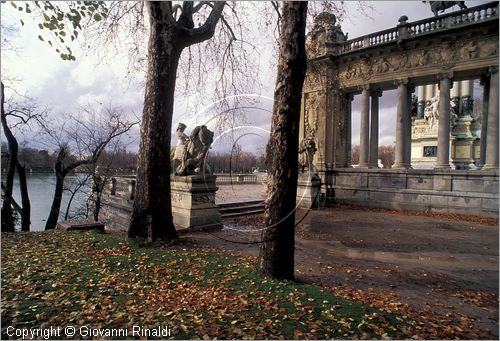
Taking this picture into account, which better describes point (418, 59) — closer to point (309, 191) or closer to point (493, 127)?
point (493, 127)

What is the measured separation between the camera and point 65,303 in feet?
13.3

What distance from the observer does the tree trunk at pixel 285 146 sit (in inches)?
192

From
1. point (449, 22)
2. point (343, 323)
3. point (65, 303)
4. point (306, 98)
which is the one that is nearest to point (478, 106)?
point (449, 22)

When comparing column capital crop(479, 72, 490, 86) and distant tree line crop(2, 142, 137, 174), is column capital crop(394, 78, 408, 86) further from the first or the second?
distant tree line crop(2, 142, 137, 174)

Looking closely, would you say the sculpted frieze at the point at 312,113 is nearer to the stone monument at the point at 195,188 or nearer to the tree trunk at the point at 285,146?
the stone monument at the point at 195,188

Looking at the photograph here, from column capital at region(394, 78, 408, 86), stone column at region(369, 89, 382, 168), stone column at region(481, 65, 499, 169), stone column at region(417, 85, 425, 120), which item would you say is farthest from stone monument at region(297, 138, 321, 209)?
stone column at region(417, 85, 425, 120)

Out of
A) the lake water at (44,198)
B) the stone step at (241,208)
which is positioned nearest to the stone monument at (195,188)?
the stone step at (241,208)

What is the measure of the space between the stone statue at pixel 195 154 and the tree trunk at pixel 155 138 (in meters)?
2.82

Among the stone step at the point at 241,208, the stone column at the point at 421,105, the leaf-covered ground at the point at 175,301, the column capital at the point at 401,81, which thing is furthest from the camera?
the stone column at the point at 421,105

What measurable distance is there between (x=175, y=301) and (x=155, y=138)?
4884 mm

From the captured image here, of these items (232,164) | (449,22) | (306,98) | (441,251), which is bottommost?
(441,251)

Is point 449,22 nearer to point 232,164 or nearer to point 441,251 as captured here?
point 441,251

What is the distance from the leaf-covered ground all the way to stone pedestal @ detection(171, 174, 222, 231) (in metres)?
4.09

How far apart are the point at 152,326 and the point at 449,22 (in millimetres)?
22464
